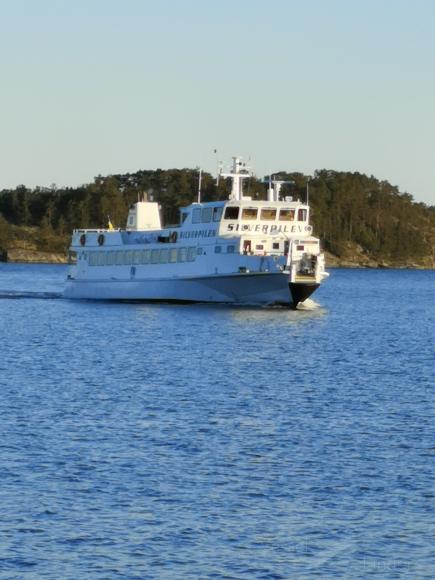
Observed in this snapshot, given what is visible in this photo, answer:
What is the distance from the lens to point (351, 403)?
4775cm

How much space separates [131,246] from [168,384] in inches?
2091

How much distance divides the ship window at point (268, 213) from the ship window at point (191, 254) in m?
5.32

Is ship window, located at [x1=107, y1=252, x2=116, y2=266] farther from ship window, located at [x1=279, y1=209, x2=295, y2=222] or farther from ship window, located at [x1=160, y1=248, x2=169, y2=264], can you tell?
ship window, located at [x1=279, y1=209, x2=295, y2=222]

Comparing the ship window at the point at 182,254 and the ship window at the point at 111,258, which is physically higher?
the ship window at the point at 182,254

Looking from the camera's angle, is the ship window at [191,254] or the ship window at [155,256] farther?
the ship window at [155,256]

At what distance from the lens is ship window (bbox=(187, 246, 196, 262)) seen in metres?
97.5

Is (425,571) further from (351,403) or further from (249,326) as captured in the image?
(249,326)

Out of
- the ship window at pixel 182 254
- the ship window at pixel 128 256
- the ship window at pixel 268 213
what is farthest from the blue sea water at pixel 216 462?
the ship window at pixel 128 256

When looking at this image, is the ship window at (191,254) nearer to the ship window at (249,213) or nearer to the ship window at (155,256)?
the ship window at (249,213)

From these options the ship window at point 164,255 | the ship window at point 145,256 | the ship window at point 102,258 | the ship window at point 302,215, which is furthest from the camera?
the ship window at point 102,258

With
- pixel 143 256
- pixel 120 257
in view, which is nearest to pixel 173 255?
pixel 143 256

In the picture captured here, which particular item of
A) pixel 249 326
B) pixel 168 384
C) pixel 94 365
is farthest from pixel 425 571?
pixel 249 326

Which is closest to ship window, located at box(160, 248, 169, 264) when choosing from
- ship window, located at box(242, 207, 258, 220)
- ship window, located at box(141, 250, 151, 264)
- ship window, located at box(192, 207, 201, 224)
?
ship window, located at box(141, 250, 151, 264)

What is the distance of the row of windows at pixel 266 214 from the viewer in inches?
3765
